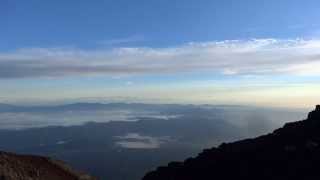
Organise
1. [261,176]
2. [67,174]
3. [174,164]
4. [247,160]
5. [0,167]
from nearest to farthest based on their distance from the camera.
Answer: [0,167], [67,174], [261,176], [247,160], [174,164]

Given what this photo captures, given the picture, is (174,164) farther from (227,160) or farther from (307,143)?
(307,143)

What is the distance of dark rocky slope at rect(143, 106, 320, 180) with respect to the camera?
73.1 metres

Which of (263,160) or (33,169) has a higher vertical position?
(33,169)

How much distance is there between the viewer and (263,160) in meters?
77.6

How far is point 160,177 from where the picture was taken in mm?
80875

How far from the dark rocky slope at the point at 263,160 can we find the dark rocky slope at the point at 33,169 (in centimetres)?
1445

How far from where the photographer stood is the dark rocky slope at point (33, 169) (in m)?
62.8

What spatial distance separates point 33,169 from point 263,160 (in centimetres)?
2635

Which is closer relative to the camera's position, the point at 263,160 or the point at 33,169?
the point at 33,169

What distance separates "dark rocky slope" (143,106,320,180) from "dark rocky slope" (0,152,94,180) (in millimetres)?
14451

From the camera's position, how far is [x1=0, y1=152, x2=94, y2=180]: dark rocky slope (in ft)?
206

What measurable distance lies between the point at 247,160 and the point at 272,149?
401 centimetres

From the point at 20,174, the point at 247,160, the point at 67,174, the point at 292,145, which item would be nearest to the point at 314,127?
the point at 292,145

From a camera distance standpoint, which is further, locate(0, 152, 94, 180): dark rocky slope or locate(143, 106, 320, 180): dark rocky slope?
locate(143, 106, 320, 180): dark rocky slope
